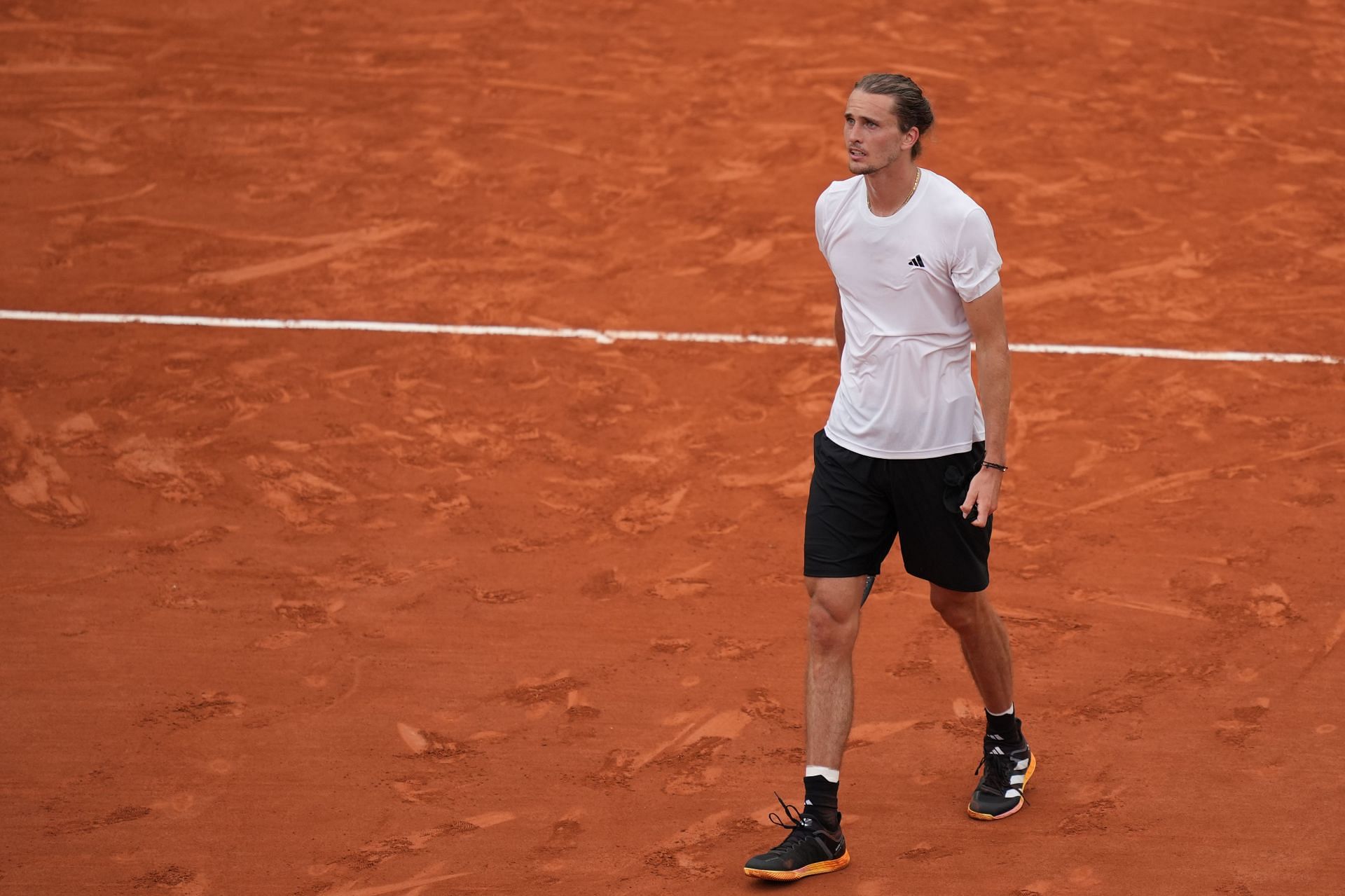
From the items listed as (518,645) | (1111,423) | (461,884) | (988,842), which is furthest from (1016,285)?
(461,884)

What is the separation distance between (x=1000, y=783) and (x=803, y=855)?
0.82m

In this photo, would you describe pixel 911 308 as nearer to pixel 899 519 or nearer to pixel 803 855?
pixel 899 519

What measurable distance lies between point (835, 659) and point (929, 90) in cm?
873

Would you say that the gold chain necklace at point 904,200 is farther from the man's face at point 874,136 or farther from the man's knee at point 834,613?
the man's knee at point 834,613

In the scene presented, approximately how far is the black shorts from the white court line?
442cm

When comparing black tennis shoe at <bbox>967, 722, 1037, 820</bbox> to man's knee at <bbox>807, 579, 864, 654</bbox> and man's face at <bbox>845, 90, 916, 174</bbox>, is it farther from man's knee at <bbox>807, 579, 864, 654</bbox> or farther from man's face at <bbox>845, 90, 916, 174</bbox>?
man's face at <bbox>845, 90, 916, 174</bbox>

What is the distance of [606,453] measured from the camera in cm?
803

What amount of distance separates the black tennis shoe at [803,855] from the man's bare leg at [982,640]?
0.69 meters

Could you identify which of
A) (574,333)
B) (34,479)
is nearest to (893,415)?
(574,333)

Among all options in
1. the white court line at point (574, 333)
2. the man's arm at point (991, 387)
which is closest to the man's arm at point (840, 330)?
the man's arm at point (991, 387)

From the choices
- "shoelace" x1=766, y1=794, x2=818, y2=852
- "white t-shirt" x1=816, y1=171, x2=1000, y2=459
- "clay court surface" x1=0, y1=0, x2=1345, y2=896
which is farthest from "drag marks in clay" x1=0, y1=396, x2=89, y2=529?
"white t-shirt" x1=816, y1=171, x2=1000, y2=459

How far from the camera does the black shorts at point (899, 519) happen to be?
4.62m

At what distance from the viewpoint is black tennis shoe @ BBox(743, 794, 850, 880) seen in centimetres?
466

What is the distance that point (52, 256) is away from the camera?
10.4 meters
